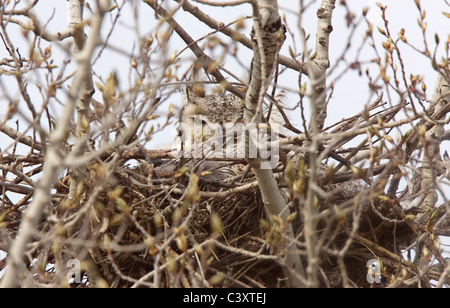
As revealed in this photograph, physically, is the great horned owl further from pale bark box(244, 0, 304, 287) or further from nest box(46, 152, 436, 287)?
pale bark box(244, 0, 304, 287)

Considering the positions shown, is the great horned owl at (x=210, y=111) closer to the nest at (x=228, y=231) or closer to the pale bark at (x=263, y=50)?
the nest at (x=228, y=231)

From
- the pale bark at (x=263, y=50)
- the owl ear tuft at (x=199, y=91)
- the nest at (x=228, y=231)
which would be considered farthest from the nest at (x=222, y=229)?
the owl ear tuft at (x=199, y=91)

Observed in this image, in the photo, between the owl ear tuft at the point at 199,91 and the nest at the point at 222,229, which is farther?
the owl ear tuft at the point at 199,91

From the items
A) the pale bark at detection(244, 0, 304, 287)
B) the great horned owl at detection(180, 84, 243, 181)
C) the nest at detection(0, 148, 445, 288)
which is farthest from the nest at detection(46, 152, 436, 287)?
the great horned owl at detection(180, 84, 243, 181)

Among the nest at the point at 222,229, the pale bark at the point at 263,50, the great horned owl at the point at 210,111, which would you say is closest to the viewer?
the pale bark at the point at 263,50

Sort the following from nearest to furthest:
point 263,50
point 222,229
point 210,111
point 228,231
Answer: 1. point 263,50
2. point 222,229
3. point 228,231
4. point 210,111

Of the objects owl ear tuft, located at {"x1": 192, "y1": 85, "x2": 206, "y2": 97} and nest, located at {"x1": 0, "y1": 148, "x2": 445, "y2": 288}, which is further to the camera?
owl ear tuft, located at {"x1": 192, "y1": 85, "x2": 206, "y2": 97}

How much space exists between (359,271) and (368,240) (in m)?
0.23

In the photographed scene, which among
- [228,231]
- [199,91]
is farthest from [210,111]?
[228,231]

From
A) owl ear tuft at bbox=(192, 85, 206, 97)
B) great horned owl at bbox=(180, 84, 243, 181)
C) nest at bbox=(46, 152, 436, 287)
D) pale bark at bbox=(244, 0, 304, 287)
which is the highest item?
owl ear tuft at bbox=(192, 85, 206, 97)

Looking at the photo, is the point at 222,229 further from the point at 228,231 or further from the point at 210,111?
the point at 210,111

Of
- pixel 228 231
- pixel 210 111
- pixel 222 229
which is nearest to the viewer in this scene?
pixel 222 229

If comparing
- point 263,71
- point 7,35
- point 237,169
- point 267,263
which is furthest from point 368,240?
point 7,35
